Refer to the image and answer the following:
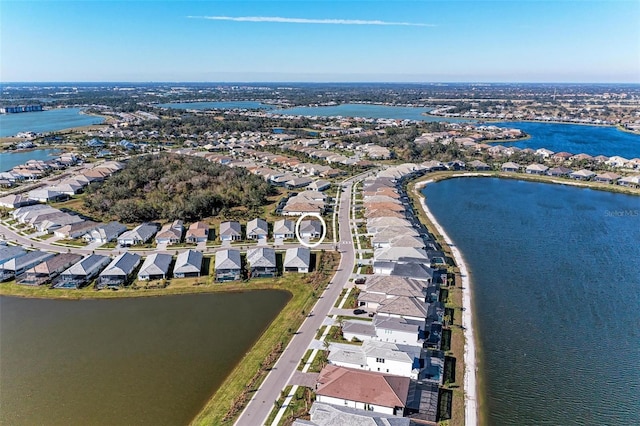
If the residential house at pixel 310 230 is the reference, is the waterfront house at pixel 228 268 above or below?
below

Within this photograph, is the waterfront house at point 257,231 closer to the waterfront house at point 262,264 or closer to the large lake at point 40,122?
the waterfront house at point 262,264

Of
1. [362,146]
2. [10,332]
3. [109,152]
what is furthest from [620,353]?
[109,152]

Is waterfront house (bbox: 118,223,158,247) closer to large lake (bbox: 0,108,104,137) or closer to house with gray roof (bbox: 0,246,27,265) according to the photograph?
house with gray roof (bbox: 0,246,27,265)

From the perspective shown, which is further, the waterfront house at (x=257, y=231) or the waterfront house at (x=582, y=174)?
the waterfront house at (x=582, y=174)

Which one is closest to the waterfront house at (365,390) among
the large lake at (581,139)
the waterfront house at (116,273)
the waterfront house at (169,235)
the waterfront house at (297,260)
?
the waterfront house at (297,260)

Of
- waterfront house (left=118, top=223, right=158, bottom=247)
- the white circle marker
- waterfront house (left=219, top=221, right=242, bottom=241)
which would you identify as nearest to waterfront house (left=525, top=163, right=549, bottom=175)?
the white circle marker

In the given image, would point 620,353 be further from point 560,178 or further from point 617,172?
point 617,172

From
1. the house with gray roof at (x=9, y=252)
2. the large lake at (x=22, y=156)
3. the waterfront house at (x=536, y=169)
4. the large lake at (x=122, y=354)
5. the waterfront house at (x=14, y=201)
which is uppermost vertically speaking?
the large lake at (x=22, y=156)
